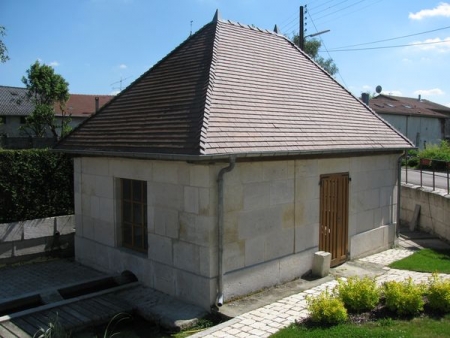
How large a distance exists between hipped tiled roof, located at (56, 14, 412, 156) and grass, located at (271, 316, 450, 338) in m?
3.07

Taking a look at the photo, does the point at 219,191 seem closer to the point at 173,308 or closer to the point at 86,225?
the point at 173,308

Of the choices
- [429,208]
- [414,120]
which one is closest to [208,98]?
[429,208]

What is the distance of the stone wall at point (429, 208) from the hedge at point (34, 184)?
38.7 ft

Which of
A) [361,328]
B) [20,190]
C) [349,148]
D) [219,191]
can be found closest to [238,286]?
[219,191]

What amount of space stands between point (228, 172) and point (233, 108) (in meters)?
1.52

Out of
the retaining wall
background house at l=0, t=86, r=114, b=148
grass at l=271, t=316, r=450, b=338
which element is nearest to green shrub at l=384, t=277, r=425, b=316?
grass at l=271, t=316, r=450, b=338

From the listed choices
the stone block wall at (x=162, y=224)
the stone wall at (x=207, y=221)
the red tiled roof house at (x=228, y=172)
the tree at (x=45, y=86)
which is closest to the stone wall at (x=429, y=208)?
the red tiled roof house at (x=228, y=172)

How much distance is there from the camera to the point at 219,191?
7547 millimetres

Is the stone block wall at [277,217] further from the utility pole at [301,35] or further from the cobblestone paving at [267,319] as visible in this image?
the utility pole at [301,35]

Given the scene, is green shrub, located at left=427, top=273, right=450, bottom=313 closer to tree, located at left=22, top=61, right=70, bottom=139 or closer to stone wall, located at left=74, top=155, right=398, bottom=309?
stone wall, located at left=74, top=155, right=398, bottom=309

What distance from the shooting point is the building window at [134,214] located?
9.23 m

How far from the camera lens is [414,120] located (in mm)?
44469

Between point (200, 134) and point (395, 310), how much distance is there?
4403 millimetres

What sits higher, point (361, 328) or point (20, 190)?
point (20, 190)
